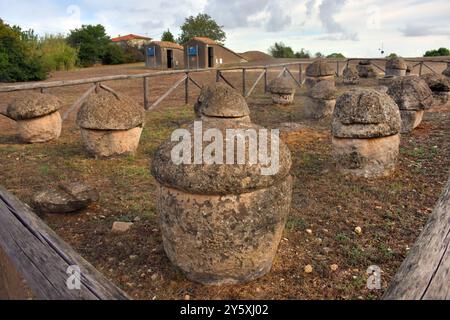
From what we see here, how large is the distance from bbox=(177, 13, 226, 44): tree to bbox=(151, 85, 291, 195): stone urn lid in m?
49.6

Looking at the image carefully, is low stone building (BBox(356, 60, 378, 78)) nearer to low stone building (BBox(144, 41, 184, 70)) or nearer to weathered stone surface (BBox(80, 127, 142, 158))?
low stone building (BBox(144, 41, 184, 70))

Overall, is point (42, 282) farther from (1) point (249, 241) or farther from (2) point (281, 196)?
(2) point (281, 196)

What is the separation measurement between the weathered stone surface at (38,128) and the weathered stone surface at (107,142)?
1751 mm

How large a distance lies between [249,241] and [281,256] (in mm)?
747

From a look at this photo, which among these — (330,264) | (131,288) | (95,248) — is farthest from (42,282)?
(330,264)

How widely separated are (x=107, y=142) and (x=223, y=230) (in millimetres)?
4429

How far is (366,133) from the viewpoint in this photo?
5.46 metres

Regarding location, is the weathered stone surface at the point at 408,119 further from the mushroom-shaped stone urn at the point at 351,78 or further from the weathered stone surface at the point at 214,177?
the mushroom-shaped stone urn at the point at 351,78

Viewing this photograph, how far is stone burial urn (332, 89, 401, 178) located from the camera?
5426mm

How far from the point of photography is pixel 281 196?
→ 3111 millimetres

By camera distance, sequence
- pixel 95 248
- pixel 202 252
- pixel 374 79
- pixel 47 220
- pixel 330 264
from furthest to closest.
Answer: pixel 374 79, pixel 47 220, pixel 95 248, pixel 330 264, pixel 202 252

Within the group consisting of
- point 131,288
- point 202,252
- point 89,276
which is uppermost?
point 89,276
